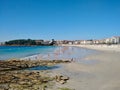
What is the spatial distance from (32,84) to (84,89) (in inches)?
124

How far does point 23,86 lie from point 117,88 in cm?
509

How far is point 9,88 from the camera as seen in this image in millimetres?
11922

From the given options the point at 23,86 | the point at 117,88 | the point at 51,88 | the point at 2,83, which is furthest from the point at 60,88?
the point at 2,83

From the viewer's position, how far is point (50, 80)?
46.9 feet

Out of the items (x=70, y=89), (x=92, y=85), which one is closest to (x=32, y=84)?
(x=70, y=89)

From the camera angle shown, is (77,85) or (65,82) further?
(65,82)

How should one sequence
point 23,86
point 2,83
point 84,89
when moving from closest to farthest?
point 84,89 < point 23,86 < point 2,83

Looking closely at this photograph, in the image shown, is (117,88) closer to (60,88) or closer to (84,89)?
(84,89)

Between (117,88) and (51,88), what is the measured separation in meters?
3.47

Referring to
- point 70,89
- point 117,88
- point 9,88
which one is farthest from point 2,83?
point 117,88

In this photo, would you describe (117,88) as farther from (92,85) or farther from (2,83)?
(2,83)

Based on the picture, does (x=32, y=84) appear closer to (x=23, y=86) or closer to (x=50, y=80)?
(x=23, y=86)

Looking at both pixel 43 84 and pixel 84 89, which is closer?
pixel 84 89

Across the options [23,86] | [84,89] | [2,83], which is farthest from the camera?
[2,83]
